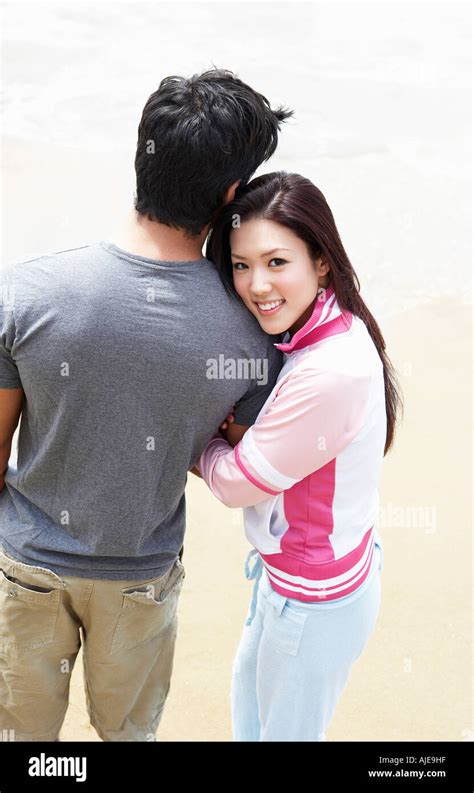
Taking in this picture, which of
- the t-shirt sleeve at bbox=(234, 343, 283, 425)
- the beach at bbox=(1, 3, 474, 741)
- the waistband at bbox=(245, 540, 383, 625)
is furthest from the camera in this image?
the beach at bbox=(1, 3, 474, 741)

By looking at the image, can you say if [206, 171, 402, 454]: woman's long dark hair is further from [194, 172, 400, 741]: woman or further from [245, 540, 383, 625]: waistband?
[245, 540, 383, 625]: waistband

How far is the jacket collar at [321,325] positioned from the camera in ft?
5.89

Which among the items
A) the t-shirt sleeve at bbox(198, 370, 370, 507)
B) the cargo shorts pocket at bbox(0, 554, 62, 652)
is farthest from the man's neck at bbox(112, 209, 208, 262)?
the cargo shorts pocket at bbox(0, 554, 62, 652)

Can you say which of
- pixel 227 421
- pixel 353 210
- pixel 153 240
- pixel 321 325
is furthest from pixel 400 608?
pixel 353 210

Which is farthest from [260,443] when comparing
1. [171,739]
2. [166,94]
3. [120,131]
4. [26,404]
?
[120,131]

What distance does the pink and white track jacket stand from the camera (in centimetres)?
173

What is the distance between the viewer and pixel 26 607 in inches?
75.8

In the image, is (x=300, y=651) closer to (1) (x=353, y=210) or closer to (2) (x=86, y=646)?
(2) (x=86, y=646)

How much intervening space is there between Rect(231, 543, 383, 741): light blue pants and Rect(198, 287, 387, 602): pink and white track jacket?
0.15 feet

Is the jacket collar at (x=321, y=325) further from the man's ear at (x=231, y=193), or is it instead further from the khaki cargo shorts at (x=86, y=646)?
the khaki cargo shorts at (x=86, y=646)

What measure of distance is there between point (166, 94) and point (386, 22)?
8.81 m

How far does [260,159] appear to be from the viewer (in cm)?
172

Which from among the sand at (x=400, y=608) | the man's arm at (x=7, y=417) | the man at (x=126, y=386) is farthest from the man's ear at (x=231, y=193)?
the sand at (x=400, y=608)

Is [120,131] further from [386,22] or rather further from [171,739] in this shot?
[171,739]
